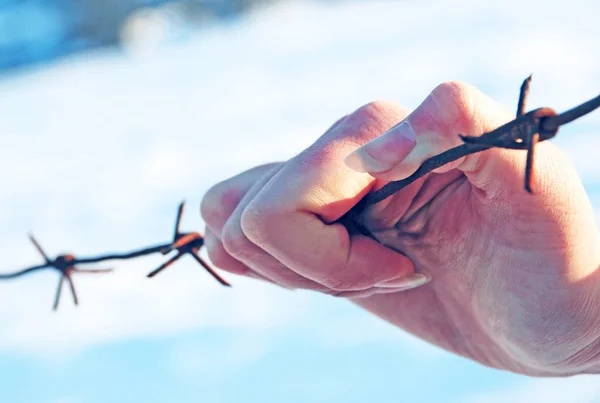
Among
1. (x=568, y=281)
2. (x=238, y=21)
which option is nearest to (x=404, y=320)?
(x=568, y=281)

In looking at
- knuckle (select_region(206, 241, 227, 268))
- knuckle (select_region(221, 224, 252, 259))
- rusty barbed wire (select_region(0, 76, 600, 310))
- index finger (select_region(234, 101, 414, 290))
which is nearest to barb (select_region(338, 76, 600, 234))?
rusty barbed wire (select_region(0, 76, 600, 310))

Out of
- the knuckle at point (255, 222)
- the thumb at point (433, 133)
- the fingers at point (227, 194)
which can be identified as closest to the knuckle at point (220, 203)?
the fingers at point (227, 194)

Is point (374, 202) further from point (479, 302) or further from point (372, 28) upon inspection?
point (372, 28)

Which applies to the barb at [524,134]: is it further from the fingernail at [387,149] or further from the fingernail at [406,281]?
the fingernail at [406,281]

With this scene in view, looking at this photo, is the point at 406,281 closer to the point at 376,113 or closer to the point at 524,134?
the point at 376,113

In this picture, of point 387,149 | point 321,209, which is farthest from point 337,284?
point 387,149

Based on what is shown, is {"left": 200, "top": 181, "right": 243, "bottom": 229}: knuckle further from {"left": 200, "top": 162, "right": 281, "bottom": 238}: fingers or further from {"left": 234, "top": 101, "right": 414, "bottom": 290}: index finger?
{"left": 234, "top": 101, "right": 414, "bottom": 290}: index finger
